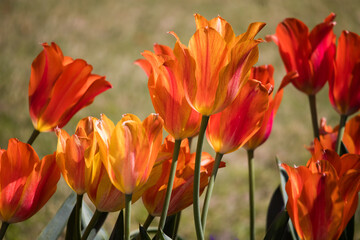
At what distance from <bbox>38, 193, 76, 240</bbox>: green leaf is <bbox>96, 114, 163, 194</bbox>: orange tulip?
20cm

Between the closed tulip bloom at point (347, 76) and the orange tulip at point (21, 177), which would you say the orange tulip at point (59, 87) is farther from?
the closed tulip bloom at point (347, 76)

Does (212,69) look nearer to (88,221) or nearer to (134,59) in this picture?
(88,221)

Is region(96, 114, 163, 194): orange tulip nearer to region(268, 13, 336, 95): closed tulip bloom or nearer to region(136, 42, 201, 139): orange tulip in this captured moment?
region(136, 42, 201, 139): orange tulip

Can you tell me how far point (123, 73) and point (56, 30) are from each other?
60 cm

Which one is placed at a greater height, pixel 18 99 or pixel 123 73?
pixel 123 73

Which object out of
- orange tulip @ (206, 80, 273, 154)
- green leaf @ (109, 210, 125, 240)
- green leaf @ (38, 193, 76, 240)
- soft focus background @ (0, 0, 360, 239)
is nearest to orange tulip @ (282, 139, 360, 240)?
orange tulip @ (206, 80, 273, 154)

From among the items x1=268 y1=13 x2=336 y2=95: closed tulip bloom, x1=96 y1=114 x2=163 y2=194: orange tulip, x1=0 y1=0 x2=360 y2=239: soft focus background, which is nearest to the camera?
x1=96 y1=114 x2=163 y2=194: orange tulip

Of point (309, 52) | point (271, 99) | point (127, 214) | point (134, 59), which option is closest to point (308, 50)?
point (309, 52)

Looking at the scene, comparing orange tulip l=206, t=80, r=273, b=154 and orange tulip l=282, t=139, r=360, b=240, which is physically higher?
orange tulip l=206, t=80, r=273, b=154

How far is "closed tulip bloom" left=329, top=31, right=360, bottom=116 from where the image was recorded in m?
0.61

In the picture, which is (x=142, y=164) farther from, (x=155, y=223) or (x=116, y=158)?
(x=155, y=223)

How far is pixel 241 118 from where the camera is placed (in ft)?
1.51

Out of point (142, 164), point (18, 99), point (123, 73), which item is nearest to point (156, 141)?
point (142, 164)

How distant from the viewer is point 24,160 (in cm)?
47
